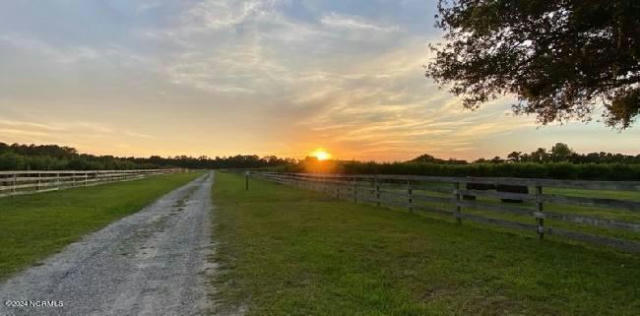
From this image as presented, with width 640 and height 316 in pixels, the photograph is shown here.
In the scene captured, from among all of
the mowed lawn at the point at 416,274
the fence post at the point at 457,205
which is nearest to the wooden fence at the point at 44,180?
the mowed lawn at the point at 416,274

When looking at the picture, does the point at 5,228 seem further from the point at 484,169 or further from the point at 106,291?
the point at 484,169

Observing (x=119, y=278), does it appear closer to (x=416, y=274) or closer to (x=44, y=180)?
(x=416, y=274)

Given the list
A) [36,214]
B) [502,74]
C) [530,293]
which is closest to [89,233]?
[36,214]

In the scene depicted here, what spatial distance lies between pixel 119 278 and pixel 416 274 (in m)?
3.82

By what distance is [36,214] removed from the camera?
1407cm

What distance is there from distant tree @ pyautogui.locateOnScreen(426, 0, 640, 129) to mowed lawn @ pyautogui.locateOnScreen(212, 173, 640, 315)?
362 cm

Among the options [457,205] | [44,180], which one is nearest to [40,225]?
[457,205]

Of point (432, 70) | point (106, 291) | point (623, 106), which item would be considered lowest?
point (106, 291)

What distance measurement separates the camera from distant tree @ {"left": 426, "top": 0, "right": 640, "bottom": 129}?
354 inches

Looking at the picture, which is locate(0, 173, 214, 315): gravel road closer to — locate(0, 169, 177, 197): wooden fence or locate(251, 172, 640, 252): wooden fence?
locate(251, 172, 640, 252): wooden fence

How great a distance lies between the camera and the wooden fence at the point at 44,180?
21.7 metres

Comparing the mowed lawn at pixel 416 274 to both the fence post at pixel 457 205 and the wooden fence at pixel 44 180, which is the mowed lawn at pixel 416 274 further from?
the wooden fence at pixel 44 180

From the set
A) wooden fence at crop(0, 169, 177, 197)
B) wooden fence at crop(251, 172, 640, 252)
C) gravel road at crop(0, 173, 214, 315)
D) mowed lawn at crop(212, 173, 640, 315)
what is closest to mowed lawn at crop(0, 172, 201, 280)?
gravel road at crop(0, 173, 214, 315)

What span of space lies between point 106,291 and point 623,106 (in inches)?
484
